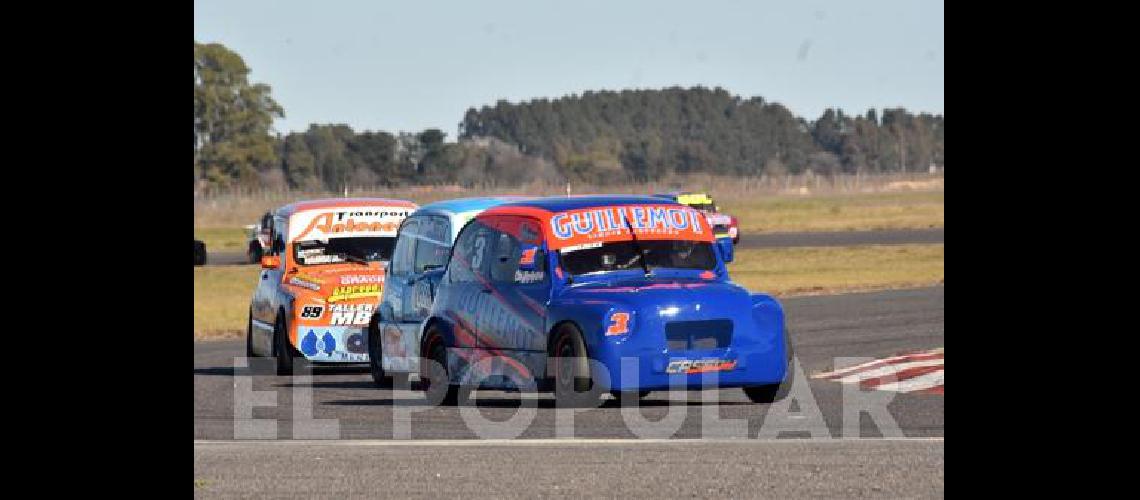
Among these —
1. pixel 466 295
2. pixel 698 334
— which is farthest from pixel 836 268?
pixel 698 334

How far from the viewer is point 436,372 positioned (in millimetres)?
16625

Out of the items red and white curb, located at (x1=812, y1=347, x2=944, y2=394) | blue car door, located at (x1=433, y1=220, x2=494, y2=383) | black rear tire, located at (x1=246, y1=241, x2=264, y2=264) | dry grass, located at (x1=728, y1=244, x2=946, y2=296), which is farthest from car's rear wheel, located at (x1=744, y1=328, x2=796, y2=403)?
black rear tire, located at (x1=246, y1=241, x2=264, y2=264)

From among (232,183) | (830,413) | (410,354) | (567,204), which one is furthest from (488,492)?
(232,183)

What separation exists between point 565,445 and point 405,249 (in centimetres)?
669

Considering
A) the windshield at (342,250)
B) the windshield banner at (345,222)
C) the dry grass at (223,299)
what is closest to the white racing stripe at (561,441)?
the windshield at (342,250)

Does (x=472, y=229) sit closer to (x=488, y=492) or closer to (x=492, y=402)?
(x=492, y=402)

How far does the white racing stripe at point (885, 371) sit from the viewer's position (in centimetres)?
1836

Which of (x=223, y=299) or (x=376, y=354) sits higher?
(x=376, y=354)

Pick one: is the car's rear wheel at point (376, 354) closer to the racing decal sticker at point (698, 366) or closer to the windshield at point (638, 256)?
the windshield at point (638, 256)

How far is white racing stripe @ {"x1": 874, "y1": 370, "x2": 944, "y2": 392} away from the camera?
17.1 metres

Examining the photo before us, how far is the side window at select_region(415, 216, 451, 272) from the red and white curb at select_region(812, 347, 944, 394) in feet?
11.8

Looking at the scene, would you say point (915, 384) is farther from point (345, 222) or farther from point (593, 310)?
point (345, 222)

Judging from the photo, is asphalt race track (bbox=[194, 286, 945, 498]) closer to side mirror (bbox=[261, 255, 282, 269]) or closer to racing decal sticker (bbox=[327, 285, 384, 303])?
racing decal sticker (bbox=[327, 285, 384, 303])

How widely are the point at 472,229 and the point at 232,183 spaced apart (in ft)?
333
